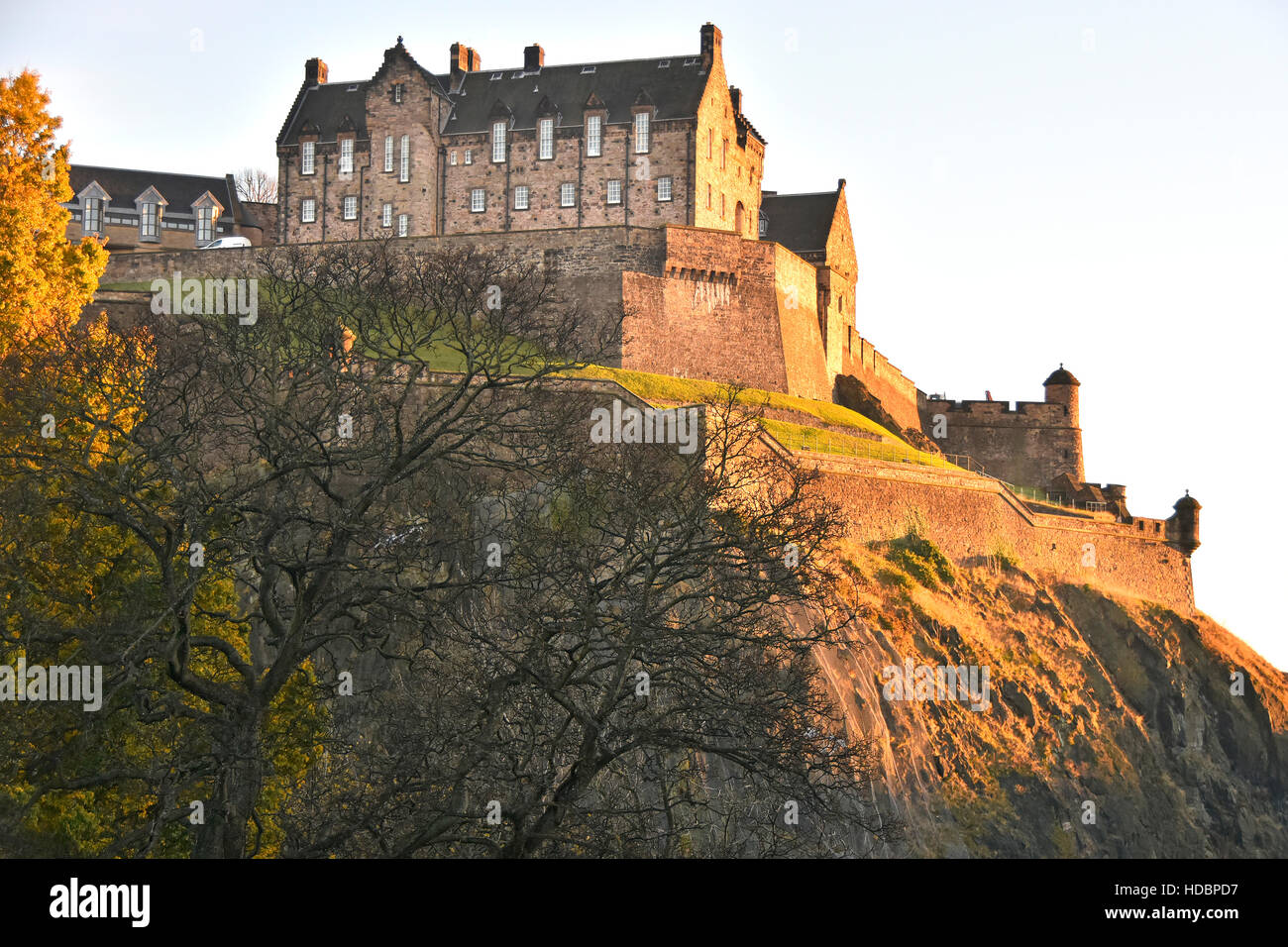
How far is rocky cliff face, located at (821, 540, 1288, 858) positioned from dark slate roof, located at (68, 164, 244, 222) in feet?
147

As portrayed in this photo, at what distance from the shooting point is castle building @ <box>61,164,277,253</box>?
7419cm

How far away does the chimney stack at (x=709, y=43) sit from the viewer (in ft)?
212

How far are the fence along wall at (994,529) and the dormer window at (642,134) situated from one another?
66.5 ft

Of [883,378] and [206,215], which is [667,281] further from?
[206,215]

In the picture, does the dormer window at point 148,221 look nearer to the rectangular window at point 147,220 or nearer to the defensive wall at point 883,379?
the rectangular window at point 147,220

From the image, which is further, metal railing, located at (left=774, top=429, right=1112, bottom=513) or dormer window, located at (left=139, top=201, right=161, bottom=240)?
dormer window, located at (left=139, top=201, right=161, bottom=240)

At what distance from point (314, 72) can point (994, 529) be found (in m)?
38.7

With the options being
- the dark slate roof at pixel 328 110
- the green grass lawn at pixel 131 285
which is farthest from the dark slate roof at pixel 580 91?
the green grass lawn at pixel 131 285

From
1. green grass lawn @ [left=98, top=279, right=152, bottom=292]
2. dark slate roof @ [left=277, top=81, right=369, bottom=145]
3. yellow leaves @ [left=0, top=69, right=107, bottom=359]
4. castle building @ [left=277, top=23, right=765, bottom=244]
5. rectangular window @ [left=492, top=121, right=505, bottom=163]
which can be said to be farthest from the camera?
dark slate roof @ [left=277, top=81, right=369, bottom=145]

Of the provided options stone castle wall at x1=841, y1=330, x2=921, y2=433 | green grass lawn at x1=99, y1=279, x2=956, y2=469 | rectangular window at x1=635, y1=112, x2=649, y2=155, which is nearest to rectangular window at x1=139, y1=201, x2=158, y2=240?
green grass lawn at x1=99, y1=279, x2=956, y2=469

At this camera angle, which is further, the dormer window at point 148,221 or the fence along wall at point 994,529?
the dormer window at point 148,221

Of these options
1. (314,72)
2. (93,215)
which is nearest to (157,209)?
(93,215)

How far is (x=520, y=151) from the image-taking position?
6391 cm

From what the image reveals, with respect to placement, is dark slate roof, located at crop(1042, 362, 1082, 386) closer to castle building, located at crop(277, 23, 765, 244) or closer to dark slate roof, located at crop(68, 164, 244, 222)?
castle building, located at crop(277, 23, 765, 244)
